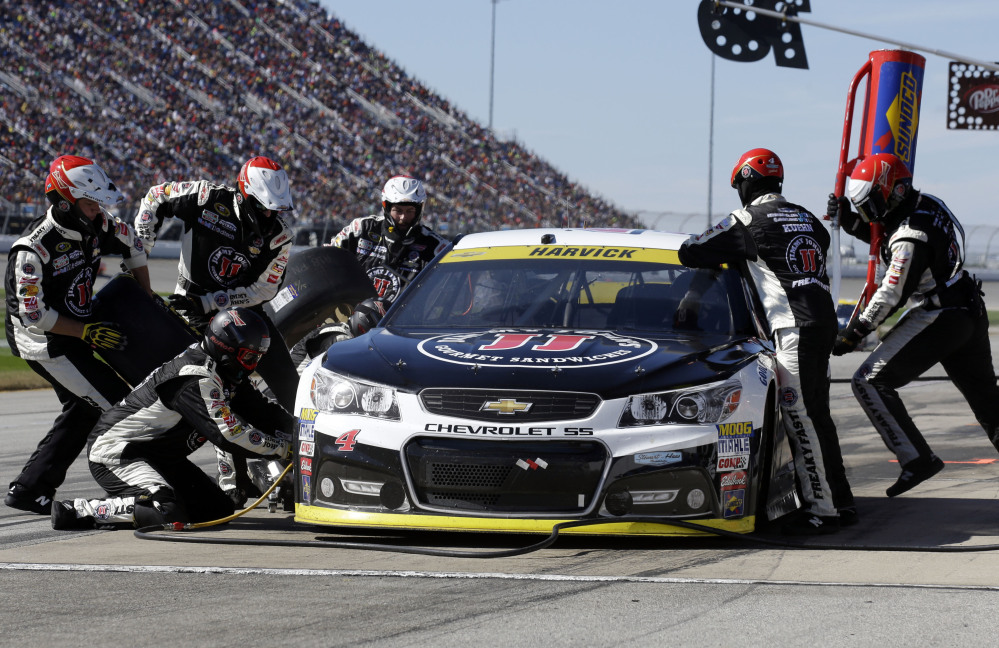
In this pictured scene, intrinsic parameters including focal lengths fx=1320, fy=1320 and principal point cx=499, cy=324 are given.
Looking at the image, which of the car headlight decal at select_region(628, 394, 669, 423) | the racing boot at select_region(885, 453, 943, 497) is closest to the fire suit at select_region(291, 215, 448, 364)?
the racing boot at select_region(885, 453, 943, 497)

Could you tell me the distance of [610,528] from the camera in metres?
5.10

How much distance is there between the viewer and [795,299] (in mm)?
6172

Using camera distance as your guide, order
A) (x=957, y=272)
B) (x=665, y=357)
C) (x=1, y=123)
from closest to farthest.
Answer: (x=665, y=357)
(x=957, y=272)
(x=1, y=123)

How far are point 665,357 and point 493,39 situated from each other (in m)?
64.2

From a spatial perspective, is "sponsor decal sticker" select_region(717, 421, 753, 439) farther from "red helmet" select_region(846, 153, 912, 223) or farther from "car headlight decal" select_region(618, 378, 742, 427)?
"red helmet" select_region(846, 153, 912, 223)

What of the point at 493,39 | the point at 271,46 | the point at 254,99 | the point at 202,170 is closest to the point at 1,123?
the point at 202,170

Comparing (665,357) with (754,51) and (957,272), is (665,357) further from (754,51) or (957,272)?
(754,51)

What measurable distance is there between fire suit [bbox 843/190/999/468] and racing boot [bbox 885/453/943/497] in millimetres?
25

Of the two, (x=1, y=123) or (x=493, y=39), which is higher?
(x=493, y=39)

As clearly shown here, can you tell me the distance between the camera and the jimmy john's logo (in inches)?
211

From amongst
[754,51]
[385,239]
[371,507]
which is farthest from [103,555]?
[754,51]

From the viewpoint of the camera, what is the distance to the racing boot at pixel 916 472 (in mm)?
6883

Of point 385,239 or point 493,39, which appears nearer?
point 385,239

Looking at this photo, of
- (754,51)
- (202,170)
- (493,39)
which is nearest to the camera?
(754,51)
